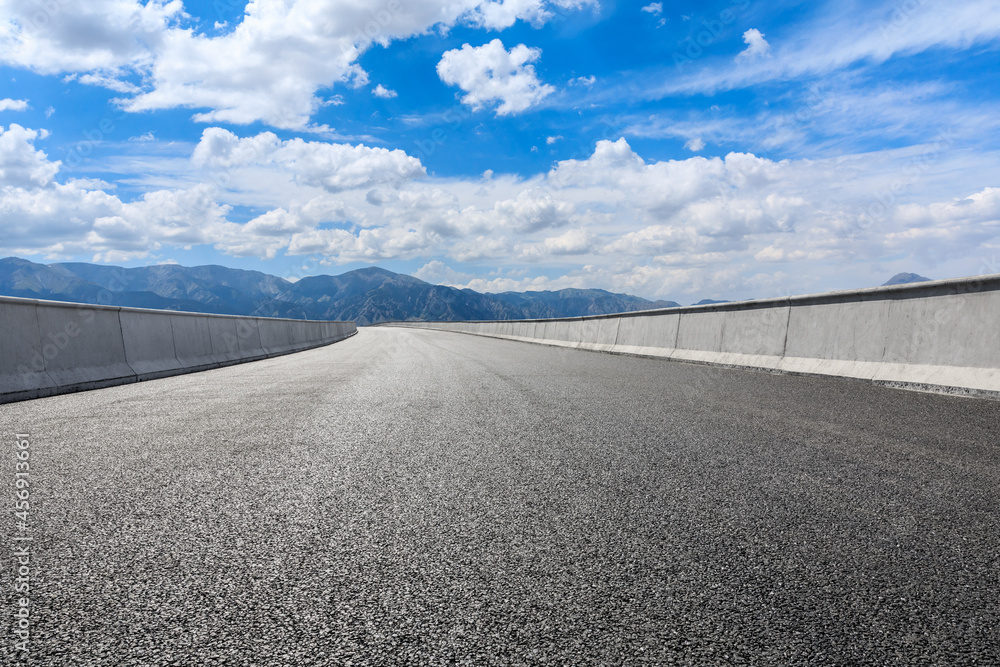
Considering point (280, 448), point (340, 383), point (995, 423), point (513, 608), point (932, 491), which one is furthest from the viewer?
point (340, 383)

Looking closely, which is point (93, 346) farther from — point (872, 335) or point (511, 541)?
point (872, 335)

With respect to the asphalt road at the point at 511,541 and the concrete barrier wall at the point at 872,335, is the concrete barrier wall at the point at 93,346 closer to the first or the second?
the asphalt road at the point at 511,541

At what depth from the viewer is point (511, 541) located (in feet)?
9.23

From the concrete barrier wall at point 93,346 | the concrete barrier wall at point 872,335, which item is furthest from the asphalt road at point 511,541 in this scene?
the concrete barrier wall at point 93,346

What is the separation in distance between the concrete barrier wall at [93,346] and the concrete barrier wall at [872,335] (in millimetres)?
10409

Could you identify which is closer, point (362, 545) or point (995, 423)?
point (362, 545)

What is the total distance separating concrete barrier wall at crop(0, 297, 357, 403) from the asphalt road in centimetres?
269

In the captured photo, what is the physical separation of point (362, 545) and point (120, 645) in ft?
3.35

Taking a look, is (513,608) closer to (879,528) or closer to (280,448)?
(879,528)

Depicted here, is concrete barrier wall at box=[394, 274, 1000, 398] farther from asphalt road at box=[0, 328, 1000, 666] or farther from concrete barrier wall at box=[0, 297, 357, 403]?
concrete barrier wall at box=[0, 297, 357, 403]

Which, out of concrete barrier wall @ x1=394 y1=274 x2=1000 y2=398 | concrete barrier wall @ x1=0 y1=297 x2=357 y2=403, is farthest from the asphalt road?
concrete barrier wall @ x1=0 y1=297 x2=357 y2=403

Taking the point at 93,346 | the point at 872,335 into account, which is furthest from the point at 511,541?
the point at 93,346

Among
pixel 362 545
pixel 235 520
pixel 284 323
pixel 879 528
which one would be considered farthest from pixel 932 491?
pixel 284 323

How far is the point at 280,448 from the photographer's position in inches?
191
